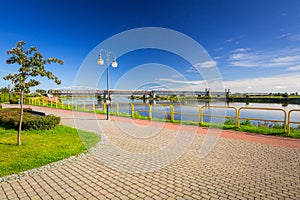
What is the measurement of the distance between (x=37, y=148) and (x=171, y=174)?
4.60 meters

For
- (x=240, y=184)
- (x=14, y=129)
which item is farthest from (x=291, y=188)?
(x=14, y=129)

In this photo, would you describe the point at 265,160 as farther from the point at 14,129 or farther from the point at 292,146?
the point at 14,129

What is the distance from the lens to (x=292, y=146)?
6.86 m

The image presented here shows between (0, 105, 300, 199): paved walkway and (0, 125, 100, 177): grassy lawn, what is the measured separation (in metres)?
0.57

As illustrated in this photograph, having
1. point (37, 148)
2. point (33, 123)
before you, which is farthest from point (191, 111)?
point (37, 148)

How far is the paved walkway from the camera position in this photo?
3.46 meters

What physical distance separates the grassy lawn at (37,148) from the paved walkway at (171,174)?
22.5 inches

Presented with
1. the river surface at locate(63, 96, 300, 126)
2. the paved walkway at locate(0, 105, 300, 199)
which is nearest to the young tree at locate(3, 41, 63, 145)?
the paved walkway at locate(0, 105, 300, 199)

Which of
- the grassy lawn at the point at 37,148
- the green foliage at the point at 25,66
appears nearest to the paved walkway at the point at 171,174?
the grassy lawn at the point at 37,148

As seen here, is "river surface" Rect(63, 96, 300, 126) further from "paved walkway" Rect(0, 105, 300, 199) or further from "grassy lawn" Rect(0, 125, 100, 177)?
"grassy lawn" Rect(0, 125, 100, 177)

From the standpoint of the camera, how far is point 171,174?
4.33m

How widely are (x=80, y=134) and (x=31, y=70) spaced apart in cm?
353

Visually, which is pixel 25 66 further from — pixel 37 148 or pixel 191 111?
pixel 191 111

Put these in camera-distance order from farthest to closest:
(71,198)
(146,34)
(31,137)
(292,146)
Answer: (146,34), (31,137), (292,146), (71,198)
